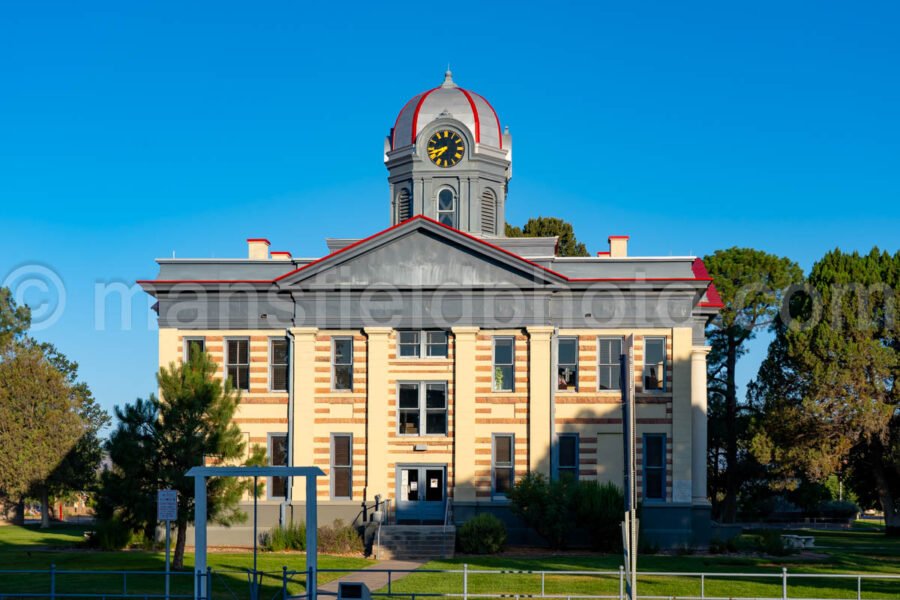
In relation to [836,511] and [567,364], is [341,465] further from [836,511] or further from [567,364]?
[836,511]

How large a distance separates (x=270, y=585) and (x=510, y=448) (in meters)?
14.6

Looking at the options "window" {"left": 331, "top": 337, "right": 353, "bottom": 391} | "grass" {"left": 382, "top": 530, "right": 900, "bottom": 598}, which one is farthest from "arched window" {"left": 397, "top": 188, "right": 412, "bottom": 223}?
"grass" {"left": 382, "top": 530, "right": 900, "bottom": 598}

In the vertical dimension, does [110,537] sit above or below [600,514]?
below

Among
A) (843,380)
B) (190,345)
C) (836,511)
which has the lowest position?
(836,511)

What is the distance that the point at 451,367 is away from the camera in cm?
4338

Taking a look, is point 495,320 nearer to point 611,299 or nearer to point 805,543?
point 611,299

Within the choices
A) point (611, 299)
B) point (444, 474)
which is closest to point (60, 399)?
point (444, 474)

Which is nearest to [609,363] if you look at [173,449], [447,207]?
[447,207]

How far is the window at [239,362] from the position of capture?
1743 inches

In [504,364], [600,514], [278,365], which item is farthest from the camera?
[278,365]

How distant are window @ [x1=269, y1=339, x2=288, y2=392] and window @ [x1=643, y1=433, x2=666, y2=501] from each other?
14.0 metres

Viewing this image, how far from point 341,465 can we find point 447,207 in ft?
40.8

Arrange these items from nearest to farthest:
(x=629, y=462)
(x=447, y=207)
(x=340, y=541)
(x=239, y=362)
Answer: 1. (x=629, y=462)
2. (x=340, y=541)
3. (x=239, y=362)
4. (x=447, y=207)

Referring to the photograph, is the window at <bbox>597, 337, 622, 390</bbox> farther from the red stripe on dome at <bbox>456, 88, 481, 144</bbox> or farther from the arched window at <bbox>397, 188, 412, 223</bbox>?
the red stripe on dome at <bbox>456, 88, 481, 144</bbox>
